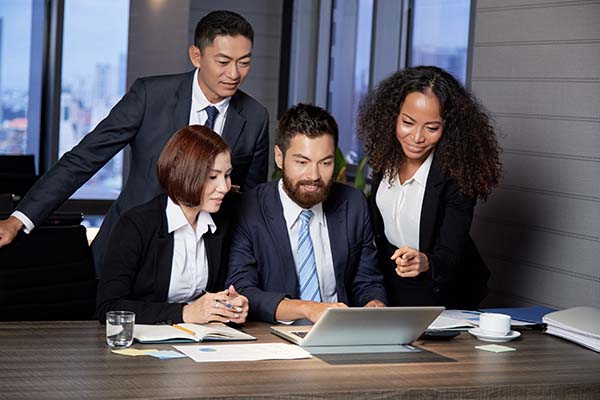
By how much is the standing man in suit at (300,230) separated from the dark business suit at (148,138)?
43cm

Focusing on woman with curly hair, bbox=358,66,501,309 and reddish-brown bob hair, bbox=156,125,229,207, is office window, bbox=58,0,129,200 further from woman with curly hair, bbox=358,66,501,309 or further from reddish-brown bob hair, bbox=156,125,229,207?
reddish-brown bob hair, bbox=156,125,229,207

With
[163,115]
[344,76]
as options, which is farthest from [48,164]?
[163,115]

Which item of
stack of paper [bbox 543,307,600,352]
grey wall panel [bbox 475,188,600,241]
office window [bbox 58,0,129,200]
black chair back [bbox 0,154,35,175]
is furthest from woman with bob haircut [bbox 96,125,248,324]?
office window [bbox 58,0,129,200]

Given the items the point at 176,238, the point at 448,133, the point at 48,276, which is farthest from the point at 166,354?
the point at 448,133

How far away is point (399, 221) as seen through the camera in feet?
10.9

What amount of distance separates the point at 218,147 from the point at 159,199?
235 mm

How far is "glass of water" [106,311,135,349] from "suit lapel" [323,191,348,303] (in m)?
0.91

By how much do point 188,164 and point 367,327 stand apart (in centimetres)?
77

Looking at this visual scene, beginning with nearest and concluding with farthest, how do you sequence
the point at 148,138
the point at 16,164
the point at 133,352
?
1. the point at 133,352
2. the point at 148,138
3. the point at 16,164

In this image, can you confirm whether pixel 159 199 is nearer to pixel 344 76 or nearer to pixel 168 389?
pixel 168 389

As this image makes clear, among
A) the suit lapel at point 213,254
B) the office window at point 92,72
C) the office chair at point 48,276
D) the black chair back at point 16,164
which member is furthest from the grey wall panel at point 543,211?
the office window at point 92,72

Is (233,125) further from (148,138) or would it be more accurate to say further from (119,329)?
(119,329)

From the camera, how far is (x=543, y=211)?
4.06m

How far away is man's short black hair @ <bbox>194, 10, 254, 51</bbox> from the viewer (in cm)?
329
